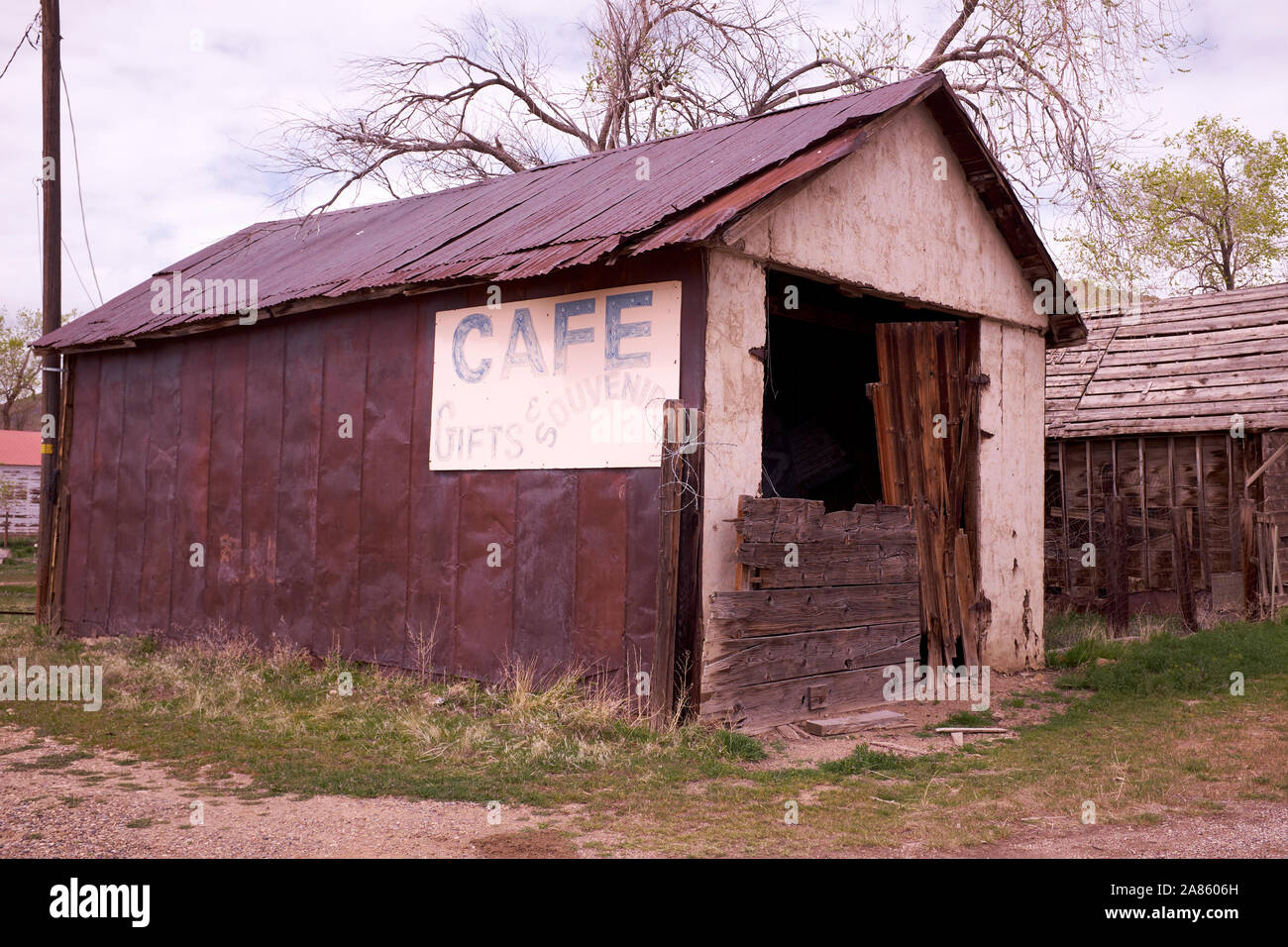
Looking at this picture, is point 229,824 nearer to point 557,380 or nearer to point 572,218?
point 557,380

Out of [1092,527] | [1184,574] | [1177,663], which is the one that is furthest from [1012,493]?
[1092,527]

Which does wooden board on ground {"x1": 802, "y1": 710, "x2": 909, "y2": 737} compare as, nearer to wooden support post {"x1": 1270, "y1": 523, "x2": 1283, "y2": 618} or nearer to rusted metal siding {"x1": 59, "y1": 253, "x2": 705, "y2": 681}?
rusted metal siding {"x1": 59, "y1": 253, "x2": 705, "y2": 681}

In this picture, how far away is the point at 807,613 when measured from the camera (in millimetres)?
8828

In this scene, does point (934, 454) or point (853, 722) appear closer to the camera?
point (853, 722)

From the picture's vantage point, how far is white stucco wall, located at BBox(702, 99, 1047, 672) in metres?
8.60

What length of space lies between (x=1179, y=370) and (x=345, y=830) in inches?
629

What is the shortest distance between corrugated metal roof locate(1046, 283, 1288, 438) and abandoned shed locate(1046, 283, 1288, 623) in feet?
0.09

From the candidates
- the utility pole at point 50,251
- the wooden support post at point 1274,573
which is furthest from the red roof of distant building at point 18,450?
the wooden support post at point 1274,573

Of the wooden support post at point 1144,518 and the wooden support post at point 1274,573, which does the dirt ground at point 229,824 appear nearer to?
the wooden support post at point 1144,518

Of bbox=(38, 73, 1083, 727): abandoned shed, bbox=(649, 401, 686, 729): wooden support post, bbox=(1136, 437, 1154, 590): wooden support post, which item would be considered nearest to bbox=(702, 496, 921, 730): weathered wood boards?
bbox=(38, 73, 1083, 727): abandoned shed

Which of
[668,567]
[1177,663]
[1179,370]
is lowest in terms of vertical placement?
[1177,663]

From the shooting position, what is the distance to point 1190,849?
5.41 meters

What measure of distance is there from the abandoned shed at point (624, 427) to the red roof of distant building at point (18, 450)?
32.2 metres

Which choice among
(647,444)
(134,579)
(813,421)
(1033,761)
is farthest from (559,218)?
(134,579)
